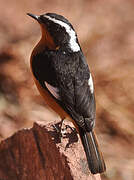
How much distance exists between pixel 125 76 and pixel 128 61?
18.3 inches

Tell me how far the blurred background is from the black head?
2.23 meters

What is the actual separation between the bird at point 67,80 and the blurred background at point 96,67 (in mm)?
2104

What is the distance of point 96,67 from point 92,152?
4259 millimetres

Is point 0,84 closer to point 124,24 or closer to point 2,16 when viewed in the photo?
point 2,16

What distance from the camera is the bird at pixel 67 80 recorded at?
549 centimetres

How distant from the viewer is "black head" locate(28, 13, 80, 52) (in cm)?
588

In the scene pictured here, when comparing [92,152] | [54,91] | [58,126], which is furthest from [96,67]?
[92,152]

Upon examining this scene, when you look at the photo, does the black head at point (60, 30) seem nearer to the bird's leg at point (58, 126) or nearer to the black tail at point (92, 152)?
the bird's leg at point (58, 126)

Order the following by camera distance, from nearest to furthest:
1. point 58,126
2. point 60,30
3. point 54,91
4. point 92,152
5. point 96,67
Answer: point 92,152 → point 54,91 → point 60,30 → point 58,126 → point 96,67

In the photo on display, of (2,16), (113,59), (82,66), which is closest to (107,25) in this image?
(113,59)

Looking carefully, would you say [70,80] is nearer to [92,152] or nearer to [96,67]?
[92,152]

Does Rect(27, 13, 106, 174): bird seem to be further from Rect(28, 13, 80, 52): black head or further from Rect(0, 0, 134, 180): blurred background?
Rect(0, 0, 134, 180): blurred background

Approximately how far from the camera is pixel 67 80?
5.67 m

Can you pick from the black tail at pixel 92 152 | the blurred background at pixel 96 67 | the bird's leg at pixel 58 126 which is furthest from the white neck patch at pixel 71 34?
the blurred background at pixel 96 67
